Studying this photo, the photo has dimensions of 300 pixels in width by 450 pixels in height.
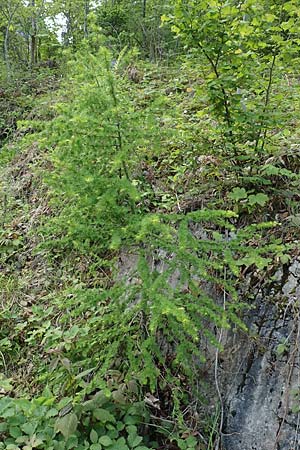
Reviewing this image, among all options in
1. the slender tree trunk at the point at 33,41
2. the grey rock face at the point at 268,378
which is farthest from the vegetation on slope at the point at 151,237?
the slender tree trunk at the point at 33,41

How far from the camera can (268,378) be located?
207 cm

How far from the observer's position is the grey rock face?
1944 mm

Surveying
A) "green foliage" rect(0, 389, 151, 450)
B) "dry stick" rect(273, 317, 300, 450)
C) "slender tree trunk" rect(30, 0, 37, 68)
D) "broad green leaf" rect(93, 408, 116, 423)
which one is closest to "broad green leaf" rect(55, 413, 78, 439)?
"green foliage" rect(0, 389, 151, 450)

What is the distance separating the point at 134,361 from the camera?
2.04 meters

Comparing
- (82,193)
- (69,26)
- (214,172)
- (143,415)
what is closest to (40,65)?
(69,26)

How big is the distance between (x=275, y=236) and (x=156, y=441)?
1296mm

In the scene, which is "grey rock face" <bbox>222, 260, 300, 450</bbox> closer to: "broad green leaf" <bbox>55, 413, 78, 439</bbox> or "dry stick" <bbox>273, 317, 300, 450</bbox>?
"dry stick" <bbox>273, 317, 300, 450</bbox>

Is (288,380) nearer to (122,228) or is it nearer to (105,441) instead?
(105,441)

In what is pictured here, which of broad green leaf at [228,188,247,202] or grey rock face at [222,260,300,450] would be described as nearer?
grey rock face at [222,260,300,450]

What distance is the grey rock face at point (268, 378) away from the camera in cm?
194

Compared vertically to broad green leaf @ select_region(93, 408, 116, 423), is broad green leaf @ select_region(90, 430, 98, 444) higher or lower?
lower

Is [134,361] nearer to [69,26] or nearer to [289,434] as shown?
[289,434]

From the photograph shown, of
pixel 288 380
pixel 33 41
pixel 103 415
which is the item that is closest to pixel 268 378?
pixel 288 380

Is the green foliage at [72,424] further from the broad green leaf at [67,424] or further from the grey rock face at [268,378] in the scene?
the grey rock face at [268,378]
